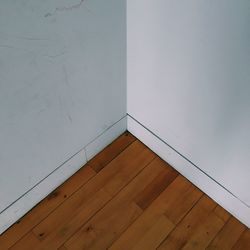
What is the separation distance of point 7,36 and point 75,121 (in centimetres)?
46

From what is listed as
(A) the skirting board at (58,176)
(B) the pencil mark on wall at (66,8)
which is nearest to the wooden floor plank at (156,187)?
(A) the skirting board at (58,176)

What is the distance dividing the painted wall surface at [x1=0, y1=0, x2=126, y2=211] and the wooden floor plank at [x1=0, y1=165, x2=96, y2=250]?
5.6 inches

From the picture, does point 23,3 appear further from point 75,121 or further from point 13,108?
point 75,121

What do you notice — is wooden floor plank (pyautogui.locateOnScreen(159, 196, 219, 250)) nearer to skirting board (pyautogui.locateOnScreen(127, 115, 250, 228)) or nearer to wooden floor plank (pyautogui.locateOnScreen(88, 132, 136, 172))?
skirting board (pyautogui.locateOnScreen(127, 115, 250, 228))

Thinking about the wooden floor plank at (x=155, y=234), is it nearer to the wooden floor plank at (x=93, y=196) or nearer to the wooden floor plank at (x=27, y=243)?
the wooden floor plank at (x=93, y=196)

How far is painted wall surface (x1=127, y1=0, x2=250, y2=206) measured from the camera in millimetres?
785

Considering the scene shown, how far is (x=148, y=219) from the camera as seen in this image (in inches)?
48.4

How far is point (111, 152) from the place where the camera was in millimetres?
1414

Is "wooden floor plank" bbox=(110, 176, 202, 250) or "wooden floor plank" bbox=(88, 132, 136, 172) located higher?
"wooden floor plank" bbox=(88, 132, 136, 172)

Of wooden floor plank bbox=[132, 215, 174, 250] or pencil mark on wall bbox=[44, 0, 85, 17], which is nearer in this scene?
pencil mark on wall bbox=[44, 0, 85, 17]

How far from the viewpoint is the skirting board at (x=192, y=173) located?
1.18 metres

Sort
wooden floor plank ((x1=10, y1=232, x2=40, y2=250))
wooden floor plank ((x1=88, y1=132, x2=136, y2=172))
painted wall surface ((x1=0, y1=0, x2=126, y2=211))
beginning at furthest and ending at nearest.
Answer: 1. wooden floor plank ((x1=88, y1=132, x2=136, y2=172))
2. wooden floor plank ((x1=10, y1=232, x2=40, y2=250))
3. painted wall surface ((x1=0, y1=0, x2=126, y2=211))

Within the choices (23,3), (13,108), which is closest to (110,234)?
(13,108)

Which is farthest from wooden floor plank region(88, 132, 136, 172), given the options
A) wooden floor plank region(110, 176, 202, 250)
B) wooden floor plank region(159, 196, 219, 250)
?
wooden floor plank region(159, 196, 219, 250)
